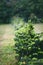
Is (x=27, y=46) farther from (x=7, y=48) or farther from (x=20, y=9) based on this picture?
(x=20, y=9)

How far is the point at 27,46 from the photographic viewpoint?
11.2 meters

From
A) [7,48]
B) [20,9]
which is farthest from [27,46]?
[20,9]

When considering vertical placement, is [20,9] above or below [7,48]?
above

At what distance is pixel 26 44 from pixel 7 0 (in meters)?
11.5

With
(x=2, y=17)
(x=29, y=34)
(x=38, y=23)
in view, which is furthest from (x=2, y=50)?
(x=2, y=17)

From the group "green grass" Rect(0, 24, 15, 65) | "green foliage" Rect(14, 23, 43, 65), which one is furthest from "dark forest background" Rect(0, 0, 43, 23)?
"green foliage" Rect(14, 23, 43, 65)

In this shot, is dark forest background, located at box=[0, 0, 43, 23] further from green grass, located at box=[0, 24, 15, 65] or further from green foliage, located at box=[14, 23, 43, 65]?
green foliage, located at box=[14, 23, 43, 65]

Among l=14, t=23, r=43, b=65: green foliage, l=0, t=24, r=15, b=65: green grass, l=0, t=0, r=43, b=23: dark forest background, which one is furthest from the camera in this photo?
l=0, t=0, r=43, b=23: dark forest background

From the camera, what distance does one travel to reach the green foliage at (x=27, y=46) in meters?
11.1

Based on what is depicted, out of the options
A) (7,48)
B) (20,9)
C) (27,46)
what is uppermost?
(20,9)

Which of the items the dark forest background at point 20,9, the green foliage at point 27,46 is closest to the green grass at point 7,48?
the green foliage at point 27,46

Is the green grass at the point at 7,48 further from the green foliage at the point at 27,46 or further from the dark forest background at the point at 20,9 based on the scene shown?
the dark forest background at the point at 20,9

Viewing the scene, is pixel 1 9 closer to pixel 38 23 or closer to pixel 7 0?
pixel 7 0

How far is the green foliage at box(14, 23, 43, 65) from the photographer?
11.1 metres
